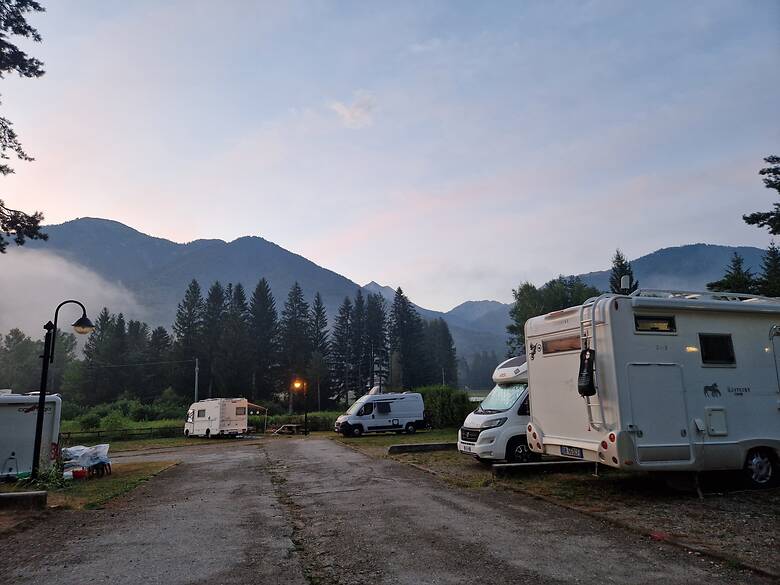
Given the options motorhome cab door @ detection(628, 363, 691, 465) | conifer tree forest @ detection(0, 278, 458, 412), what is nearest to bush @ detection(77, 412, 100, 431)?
conifer tree forest @ detection(0, 278, 458, 412)

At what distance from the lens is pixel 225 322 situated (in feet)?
259

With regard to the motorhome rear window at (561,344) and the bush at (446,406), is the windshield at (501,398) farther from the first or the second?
the bush at (446,406)

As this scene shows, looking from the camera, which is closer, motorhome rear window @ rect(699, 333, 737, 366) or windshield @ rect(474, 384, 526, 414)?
motorhome rear window @ rect(699, 333, 737, 366)

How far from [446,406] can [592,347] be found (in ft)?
81.5

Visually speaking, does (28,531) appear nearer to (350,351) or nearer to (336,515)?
(336,515)

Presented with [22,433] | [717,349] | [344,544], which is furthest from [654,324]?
[22,433]

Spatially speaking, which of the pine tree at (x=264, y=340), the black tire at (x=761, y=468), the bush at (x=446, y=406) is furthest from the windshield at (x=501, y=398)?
the pine tree at (x=264, y=340)

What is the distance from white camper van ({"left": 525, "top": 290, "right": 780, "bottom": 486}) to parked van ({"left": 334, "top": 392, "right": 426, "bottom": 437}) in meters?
22.0

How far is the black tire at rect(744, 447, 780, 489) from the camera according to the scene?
9.24 m

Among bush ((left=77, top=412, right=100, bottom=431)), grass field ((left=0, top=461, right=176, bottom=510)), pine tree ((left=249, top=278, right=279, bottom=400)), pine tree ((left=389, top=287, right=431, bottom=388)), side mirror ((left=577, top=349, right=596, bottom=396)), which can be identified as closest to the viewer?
side mirror ((left=577, top=349, right=596, bottom=396))

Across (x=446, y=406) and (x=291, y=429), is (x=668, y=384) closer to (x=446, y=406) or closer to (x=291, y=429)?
(x=446, y=406)

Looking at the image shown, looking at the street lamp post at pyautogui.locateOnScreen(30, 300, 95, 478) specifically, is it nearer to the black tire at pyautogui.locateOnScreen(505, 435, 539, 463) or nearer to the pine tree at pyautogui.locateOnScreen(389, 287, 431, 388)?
the black tire at pyautogui.locateOnScreen(505, 435, 539, 463)

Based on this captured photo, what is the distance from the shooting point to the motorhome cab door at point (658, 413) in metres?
8.35

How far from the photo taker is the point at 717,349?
9.27m
